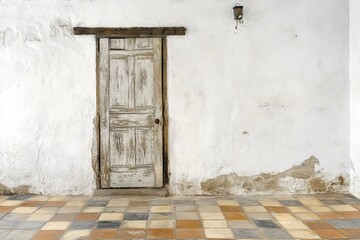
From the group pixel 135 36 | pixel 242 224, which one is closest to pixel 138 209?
pixel 242 224

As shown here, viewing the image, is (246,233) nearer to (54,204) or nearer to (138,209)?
(138,209)

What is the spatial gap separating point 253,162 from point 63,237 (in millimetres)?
2595

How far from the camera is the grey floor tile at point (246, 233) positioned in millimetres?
3332

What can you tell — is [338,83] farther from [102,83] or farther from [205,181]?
[102,83]

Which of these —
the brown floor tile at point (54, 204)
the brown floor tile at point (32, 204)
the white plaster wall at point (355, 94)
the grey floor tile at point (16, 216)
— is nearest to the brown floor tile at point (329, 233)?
the white plaster wall at point (355, 94)

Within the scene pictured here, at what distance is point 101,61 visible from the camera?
4.79m

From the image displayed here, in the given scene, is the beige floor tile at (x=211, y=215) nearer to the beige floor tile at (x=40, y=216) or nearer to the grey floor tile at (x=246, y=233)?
the grey floor tile at (x=246, y=233)

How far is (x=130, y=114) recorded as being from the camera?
4.80m

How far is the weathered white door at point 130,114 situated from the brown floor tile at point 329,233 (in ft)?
6.96

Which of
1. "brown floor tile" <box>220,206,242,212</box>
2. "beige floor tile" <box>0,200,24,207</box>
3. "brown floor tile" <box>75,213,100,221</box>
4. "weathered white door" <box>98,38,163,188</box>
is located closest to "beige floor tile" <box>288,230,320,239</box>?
"brown floor tile" <box>220,206,242,212</box>

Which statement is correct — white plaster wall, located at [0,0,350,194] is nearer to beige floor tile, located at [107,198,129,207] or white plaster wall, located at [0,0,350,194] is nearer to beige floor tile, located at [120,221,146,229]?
beige floor tile, located at [107,198,129,207]

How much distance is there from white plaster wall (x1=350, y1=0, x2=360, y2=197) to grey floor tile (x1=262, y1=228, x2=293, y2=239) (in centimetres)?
173

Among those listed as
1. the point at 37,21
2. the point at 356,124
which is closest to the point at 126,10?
the point at 37,21

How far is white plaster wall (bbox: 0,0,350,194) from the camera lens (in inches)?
187
